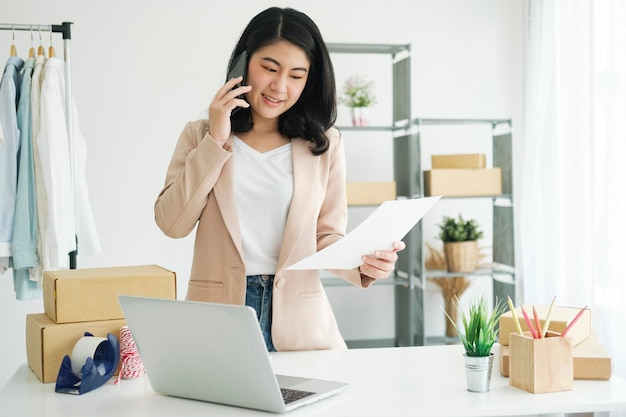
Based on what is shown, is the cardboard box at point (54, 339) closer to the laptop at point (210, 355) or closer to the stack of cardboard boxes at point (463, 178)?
the laptop at point (210, 355)

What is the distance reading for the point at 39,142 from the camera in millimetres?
3154

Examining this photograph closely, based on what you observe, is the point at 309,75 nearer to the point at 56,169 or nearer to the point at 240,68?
the point at 240,68

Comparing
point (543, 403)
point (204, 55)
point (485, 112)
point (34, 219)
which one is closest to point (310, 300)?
point (543, 403)

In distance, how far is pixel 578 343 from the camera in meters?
1.74

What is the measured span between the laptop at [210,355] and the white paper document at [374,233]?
0.26 metres

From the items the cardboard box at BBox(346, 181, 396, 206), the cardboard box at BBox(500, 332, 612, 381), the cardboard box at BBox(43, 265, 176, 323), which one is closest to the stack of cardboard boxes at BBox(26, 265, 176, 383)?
the cardboard box at BBox(43, 265, 176, 323)

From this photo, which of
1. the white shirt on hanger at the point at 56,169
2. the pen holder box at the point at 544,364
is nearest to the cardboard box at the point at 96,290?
the pen holder box at the point at 544,364

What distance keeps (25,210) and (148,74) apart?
141 cm

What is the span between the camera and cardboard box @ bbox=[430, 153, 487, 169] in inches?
164

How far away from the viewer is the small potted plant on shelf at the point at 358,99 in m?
4.19

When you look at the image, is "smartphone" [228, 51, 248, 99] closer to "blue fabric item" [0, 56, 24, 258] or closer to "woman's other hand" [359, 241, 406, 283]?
"woman's other hand" [359, 241, 406, 283]

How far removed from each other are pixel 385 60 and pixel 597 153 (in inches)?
56.5

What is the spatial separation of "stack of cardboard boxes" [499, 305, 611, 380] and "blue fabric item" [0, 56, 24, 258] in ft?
6.91

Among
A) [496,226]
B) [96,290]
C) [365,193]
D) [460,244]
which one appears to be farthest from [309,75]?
[496,226]
